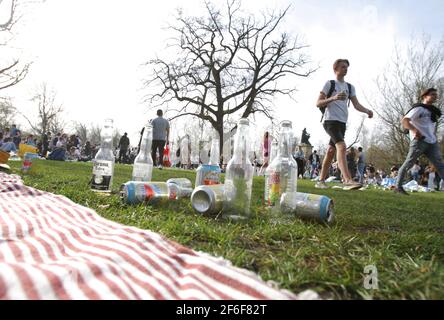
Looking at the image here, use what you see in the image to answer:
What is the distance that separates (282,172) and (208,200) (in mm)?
620

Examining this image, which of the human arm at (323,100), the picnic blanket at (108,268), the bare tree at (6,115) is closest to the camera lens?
the picnic blanket at (108,268)

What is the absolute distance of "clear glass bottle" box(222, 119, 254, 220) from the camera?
7.42ft

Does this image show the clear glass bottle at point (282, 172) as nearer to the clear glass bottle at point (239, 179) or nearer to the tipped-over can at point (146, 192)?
the clear glass bottle at point (239, 179)

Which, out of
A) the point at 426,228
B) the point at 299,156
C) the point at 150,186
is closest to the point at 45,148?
the point at 299,156

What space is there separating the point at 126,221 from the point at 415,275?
1531 mm

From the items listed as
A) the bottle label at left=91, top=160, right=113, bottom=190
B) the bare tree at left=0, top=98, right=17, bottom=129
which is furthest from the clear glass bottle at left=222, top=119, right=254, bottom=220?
the bare tree at left=0, top=98, right=17, bottom=129

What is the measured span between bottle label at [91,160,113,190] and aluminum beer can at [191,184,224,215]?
114 cm

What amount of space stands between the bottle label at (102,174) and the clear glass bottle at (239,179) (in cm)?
136

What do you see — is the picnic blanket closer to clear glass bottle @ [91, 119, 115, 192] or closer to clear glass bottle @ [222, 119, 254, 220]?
clear glass bottle @ [222, 119, 254, 220]

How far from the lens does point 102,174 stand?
3023 millimetres

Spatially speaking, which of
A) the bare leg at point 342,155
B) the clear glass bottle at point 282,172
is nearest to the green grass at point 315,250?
the clear glass bottle at point 282,172

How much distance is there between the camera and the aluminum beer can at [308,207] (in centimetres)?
225
